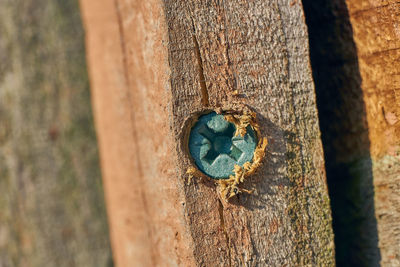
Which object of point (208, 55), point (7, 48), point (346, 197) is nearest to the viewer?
point (208, 55)

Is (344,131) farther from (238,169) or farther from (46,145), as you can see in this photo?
(46,145)

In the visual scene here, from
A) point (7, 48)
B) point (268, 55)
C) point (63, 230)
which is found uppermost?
point (7, 48)

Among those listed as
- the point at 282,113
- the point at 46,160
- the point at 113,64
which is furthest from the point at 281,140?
the point at 46,160

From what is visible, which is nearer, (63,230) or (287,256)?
(287,256)

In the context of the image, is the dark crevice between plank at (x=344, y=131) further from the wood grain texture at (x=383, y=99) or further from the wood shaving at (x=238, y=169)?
the wood shaving at (x=238, y=169)

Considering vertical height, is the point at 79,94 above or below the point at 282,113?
above

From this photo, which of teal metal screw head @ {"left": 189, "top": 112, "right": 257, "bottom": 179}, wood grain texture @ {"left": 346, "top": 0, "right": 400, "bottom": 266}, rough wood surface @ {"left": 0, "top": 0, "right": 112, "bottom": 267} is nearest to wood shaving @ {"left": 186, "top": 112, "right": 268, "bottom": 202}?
teal metal screw head @ {"left": 189, "top": 112, "right": 257, "bottom": 179}

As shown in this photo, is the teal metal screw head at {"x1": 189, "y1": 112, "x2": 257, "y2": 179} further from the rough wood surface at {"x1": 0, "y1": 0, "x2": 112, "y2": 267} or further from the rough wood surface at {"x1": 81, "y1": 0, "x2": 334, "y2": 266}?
the rough wood surface at {"x1": 0, "y1": 0, "x2": 112, "y2": 267}

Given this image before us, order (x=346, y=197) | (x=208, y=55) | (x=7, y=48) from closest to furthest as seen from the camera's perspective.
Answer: (x=208, y=55) → (x=346, y=197) → (x=7, y=48)

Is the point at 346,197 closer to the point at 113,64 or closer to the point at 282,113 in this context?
the point at 282,113
